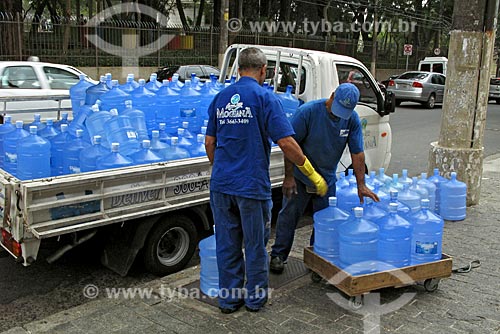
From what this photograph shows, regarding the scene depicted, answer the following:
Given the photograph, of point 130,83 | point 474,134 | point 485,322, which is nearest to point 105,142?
point 130,83

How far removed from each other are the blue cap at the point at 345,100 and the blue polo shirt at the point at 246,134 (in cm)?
73

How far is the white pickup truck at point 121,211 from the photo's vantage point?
13.4ft

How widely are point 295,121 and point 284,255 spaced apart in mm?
1207

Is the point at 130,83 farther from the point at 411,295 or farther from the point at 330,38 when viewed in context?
the point at 330,38

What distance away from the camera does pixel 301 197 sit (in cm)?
489

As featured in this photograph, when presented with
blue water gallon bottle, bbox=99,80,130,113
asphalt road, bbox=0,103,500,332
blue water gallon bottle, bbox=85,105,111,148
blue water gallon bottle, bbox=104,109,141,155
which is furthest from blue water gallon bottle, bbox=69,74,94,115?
asphalt road, bbox=0,103,500,332

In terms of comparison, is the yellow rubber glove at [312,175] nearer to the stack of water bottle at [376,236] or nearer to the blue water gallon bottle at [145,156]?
the stack of water bottle at [376,236]

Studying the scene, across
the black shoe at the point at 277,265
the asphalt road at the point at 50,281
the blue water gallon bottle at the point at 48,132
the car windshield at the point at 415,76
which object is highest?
the car windshield at the point at 415,76

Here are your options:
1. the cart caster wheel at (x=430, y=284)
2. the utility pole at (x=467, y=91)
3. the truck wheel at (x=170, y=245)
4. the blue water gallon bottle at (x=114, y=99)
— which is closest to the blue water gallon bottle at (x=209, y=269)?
the truck wheel at (x=170, y=245)

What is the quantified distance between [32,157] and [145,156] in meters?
0.96

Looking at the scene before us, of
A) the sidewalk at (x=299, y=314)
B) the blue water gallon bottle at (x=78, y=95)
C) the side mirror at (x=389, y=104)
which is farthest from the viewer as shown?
the side mirror at (x=389, y=104)

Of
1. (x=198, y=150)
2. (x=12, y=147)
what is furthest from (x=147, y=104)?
(x=12, y=147)

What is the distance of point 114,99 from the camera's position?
5.71m

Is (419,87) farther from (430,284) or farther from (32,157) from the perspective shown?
(32,157)
